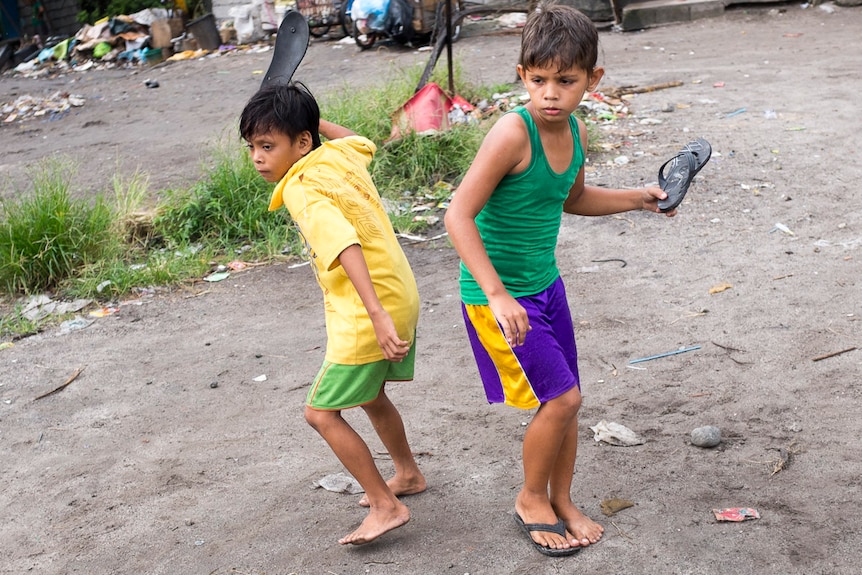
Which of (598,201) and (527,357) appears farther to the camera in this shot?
(598,201)

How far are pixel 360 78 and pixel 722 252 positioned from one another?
666 centimetres

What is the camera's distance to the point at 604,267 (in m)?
4.64

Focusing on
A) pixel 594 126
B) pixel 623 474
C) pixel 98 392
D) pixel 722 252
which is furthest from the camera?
pixel 594 126

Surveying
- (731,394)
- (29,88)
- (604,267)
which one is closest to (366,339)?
(731,394)

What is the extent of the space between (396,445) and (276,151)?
960 millimetres

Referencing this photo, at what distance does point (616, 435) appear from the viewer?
2.99 m

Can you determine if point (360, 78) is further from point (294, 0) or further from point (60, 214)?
point (60, 214)

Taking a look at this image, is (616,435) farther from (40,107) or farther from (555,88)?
(40,107)

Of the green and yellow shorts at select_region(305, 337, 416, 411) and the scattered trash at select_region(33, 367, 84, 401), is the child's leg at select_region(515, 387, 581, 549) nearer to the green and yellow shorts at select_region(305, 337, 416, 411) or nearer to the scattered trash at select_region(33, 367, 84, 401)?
the green and yellow shorts at select_region(305, 337, 416, 411)

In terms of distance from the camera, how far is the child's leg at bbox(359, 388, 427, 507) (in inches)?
104

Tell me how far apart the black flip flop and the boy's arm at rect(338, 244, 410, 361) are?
79 centimetres

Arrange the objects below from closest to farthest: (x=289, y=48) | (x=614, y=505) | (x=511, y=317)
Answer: (x=511, y=317) → (x=614, y=505) → (x=289, y=48)

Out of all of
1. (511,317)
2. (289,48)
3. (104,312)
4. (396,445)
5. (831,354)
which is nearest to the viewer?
(511,317)

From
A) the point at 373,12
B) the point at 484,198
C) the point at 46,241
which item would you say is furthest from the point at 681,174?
the point at 373,12
